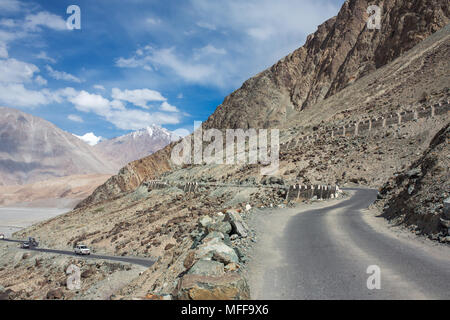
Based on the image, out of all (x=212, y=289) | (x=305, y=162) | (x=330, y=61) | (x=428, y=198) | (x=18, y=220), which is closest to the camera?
(x=212, y=289)

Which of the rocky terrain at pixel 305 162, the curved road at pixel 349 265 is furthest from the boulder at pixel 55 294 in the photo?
the curved road at pixel 349 265

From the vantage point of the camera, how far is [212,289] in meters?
5.46

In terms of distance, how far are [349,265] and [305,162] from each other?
106ft

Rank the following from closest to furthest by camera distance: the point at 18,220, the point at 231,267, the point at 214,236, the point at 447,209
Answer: the point at 231,267 < the point at 447,209 < the point at 214,236 < the point at 18,220

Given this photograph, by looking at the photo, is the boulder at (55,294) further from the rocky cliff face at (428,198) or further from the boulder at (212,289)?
the rocky cliff face at (428,198)

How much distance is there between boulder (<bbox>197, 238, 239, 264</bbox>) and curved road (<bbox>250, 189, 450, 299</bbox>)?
723 mm

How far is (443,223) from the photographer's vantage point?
890cm

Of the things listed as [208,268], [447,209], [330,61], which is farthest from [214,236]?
[330,61]

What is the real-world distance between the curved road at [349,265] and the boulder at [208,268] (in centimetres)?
80

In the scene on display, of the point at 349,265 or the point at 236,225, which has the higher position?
the point at 236,225

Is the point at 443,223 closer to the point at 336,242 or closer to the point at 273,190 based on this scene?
the point at 336,242

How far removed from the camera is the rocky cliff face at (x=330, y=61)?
64863mm

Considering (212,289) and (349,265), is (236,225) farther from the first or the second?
(212,289)
